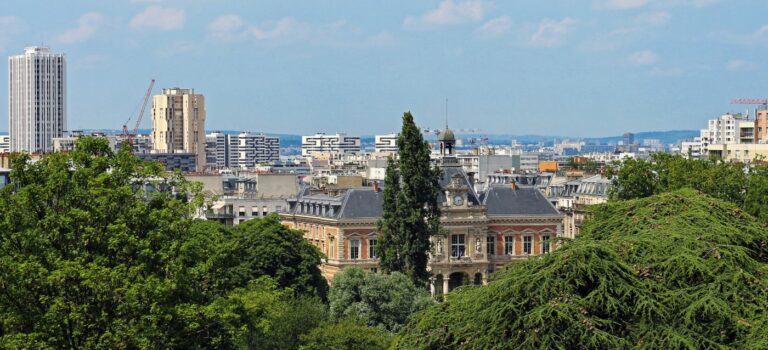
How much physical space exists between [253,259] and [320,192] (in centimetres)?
4778

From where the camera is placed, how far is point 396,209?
342ft

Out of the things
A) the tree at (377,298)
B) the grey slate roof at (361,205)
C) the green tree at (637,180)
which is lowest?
the tree at (377,298)

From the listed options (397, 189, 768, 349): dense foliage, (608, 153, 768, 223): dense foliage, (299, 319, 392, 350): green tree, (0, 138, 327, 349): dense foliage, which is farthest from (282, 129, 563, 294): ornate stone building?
(397, 189, 768, 349): dense foliage

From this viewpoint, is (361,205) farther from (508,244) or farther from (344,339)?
(344,339)

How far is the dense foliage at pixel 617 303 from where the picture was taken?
4447cm

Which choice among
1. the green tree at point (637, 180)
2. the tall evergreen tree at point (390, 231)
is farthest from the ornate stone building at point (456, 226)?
the green tree at point (637, 180)

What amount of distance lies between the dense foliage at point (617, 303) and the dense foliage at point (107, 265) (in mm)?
9787

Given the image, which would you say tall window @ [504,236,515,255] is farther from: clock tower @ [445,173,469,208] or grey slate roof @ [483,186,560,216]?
clock tower @ [445,173,469,208]

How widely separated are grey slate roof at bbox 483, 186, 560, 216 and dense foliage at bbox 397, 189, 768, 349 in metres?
91.8

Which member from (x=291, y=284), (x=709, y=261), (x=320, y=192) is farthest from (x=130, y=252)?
(x=320, y=192)

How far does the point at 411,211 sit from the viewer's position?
104188 millimetres

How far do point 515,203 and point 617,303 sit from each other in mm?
96921

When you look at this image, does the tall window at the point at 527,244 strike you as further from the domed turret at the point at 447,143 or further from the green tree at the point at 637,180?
the green tree at the point at 637,180

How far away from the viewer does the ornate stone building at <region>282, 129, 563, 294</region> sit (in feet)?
445
